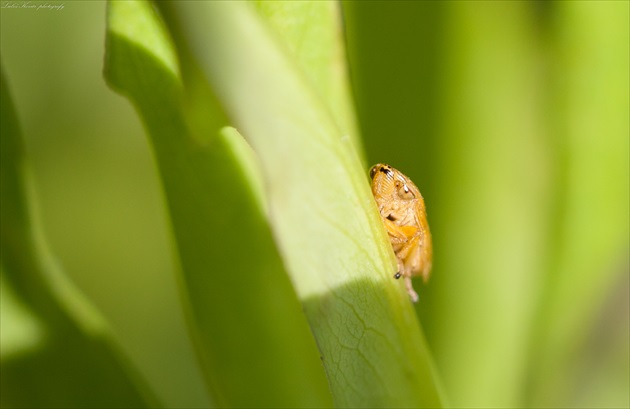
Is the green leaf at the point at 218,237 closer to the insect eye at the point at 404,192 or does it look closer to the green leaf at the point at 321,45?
the green leaf at the point at 321,45

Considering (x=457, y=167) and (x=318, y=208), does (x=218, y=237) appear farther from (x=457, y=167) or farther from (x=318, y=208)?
(x=457, y=167)

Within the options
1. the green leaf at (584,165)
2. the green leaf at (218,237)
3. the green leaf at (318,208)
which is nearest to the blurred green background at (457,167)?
the green leaf at (584,165)

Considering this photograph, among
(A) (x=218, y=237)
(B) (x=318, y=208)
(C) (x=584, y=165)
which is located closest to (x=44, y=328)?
(A) (x=218, y=237)

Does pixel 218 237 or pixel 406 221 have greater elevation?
pixel 218 237

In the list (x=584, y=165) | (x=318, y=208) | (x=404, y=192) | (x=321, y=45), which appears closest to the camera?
(x=318, y=208)

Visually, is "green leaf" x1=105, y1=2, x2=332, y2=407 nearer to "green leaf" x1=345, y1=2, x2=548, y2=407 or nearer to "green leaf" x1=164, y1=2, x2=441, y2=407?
"green leaf" x1=164, y1=2, x2=441, y2=407

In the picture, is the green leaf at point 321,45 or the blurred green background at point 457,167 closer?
the green leaf at point 321,45
